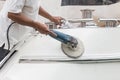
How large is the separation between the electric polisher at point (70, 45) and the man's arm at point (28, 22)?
0.08 metres

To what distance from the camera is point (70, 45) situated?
76.0 inches

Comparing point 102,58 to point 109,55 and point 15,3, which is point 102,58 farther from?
point 15,3

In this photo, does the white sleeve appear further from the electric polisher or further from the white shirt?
the electric polisher

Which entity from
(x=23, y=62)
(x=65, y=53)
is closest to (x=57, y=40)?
(x=65, y=53)

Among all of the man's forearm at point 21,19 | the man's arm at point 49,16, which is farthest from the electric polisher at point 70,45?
the man's arm at point 49,16

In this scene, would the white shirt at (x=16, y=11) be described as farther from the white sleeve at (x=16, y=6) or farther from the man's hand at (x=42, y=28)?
the man's hand at (x=42, y=28)

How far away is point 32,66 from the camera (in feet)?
6.14

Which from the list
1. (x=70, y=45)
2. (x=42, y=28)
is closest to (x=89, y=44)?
(x=70, y=45)

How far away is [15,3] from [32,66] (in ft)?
1.10

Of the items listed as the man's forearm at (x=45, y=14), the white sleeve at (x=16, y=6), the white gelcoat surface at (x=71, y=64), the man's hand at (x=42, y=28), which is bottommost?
the white gelcoat surface at (x=71, y=64)

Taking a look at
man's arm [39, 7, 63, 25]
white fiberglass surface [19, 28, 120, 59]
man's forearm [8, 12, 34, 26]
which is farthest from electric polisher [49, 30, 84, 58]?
man's arm [39, 7, 63, 25]

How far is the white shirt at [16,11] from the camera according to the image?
6.03ft

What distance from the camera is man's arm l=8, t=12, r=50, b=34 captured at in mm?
1816

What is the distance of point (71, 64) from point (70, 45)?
0.11 m
